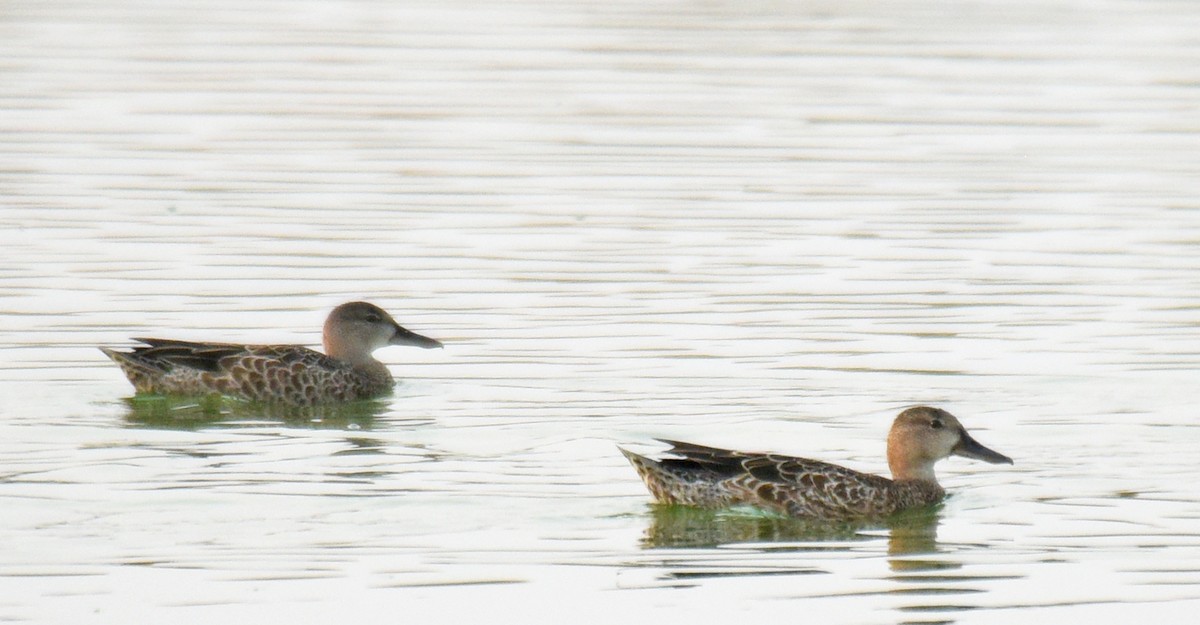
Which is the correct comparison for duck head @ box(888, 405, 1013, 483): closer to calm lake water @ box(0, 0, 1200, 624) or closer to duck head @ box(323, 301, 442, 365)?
calm lake water @ box(0, 0, 1200, 624)

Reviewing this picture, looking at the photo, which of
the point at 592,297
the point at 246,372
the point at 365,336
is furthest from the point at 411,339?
the point at 592,297

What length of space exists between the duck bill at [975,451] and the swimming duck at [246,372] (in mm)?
3729

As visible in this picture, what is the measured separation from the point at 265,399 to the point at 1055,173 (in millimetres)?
9172

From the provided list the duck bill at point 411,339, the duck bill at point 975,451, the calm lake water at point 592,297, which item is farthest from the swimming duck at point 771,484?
the duck bill at point 411,339

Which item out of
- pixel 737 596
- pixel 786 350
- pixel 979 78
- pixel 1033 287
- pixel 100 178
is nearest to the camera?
pixel 737 596

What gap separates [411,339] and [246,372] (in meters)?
1.13

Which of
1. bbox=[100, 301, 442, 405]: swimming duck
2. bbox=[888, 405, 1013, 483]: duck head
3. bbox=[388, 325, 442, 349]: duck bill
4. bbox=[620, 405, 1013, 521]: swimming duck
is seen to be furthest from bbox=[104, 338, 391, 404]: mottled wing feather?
bbox=[888, 405, 1013, 483]: duck head

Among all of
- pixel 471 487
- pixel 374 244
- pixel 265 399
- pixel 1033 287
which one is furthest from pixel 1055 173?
pixel 471 487

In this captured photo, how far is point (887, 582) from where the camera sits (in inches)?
379

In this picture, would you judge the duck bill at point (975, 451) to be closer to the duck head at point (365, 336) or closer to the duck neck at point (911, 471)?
the duck neck at point (911, 471)

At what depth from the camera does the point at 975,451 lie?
438 inches

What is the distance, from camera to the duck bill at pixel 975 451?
11.1 metres

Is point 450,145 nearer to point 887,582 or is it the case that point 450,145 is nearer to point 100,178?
point 100,178

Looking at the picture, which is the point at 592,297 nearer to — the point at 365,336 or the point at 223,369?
the point at 365,336
